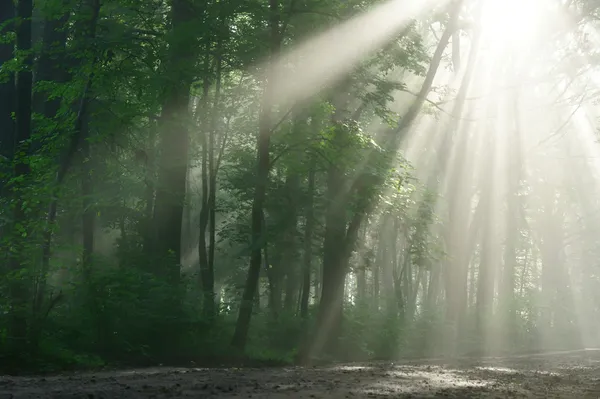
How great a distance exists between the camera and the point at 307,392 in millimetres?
10281

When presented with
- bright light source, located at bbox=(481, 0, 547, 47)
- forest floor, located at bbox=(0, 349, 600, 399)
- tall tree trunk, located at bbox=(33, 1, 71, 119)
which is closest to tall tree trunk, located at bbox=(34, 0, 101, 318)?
tall tree trunk, located at bbox=(33, 1, 71, 119)

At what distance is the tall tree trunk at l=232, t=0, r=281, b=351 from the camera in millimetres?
19625

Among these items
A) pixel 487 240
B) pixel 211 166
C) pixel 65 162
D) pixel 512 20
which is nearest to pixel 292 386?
pixel 65 162

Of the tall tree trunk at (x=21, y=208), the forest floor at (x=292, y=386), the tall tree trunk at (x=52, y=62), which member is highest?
the tall tree trunk at (x=52, y=62)

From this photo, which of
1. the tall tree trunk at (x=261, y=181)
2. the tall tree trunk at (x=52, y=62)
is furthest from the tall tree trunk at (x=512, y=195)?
the tall tree trunk at (x=52, y=62)

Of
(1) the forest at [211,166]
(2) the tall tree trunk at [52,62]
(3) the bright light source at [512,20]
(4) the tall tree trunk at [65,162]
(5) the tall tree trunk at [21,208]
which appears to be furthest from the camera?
(3) the bright light source at [512,20]

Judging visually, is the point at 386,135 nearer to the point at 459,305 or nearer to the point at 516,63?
the point at 459,305

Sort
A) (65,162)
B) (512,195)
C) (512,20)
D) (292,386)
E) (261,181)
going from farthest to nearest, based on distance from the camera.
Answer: (512,195) → (512,20) → (261,181) → (65,162) → (292,386)

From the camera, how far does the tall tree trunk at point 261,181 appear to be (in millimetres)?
19625

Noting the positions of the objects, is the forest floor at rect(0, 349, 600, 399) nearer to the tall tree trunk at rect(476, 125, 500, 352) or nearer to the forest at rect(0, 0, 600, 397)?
the forest at rect(0, 0, 600, 397)

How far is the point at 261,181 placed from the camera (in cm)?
1991

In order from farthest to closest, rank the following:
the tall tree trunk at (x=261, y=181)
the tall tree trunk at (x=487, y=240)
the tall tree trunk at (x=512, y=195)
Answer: the tall tree trunk at (x=512, y=195) < the tall tree trunk at (x=487, y=240) < the tall tree trunk at (x=261, y=181)

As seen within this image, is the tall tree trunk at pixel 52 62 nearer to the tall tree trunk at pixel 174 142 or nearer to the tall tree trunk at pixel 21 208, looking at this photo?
the tall tree trunk at pixel 21 208

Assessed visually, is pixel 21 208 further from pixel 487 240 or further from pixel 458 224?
pixel 487 240
